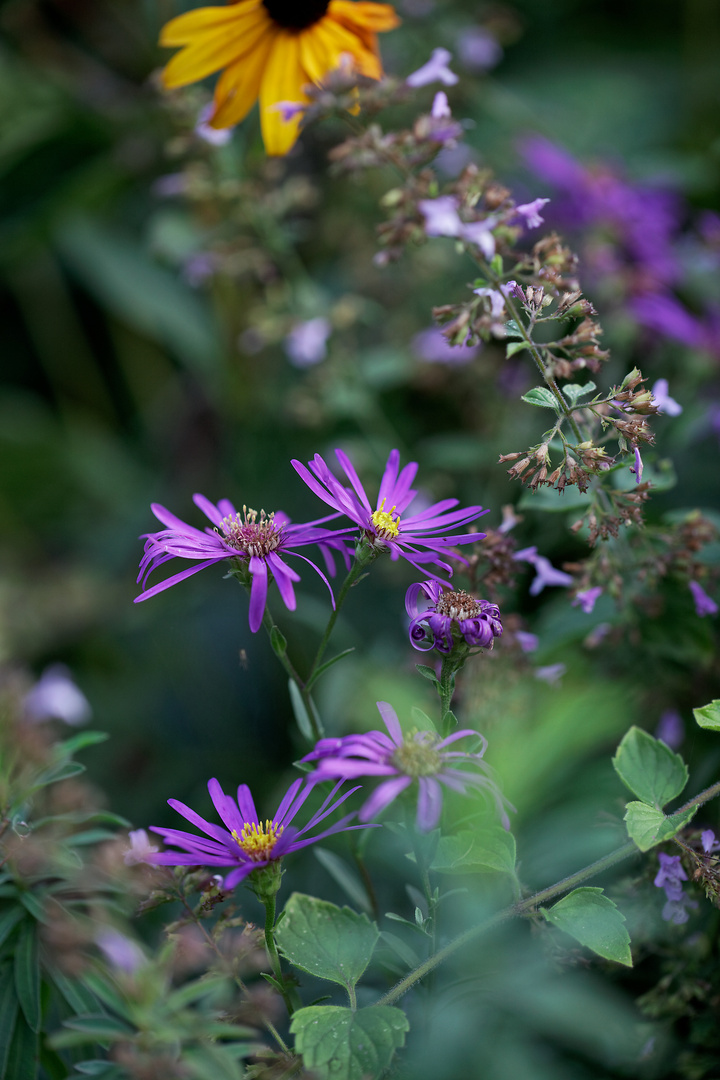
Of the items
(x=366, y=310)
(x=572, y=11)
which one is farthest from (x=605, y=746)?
(x=572, y=11)

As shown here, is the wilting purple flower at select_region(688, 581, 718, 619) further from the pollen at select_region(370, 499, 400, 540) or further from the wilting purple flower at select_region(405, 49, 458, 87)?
the wilting purple flower at select_region(405, 49, 458, 87)

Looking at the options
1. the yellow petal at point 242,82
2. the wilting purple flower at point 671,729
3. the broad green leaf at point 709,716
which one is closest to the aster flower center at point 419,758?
the broad green leaf at point 709,716

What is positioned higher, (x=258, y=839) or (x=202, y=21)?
(x=202, y=21)

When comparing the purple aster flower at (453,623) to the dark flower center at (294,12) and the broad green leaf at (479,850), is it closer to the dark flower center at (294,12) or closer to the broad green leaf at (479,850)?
the broad green leaf at (479,850)

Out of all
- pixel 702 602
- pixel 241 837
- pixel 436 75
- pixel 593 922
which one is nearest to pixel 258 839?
pixel 241 837

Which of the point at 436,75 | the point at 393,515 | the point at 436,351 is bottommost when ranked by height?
the point at 436,351

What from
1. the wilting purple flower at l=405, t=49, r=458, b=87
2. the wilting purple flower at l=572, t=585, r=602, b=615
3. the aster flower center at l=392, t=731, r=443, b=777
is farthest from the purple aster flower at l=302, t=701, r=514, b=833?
the wilting purple flower at l=405, t=49, r=458, b=87

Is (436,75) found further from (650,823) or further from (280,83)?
(650,823)

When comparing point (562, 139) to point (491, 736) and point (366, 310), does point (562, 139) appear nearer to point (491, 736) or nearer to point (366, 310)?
point (366, 310)
